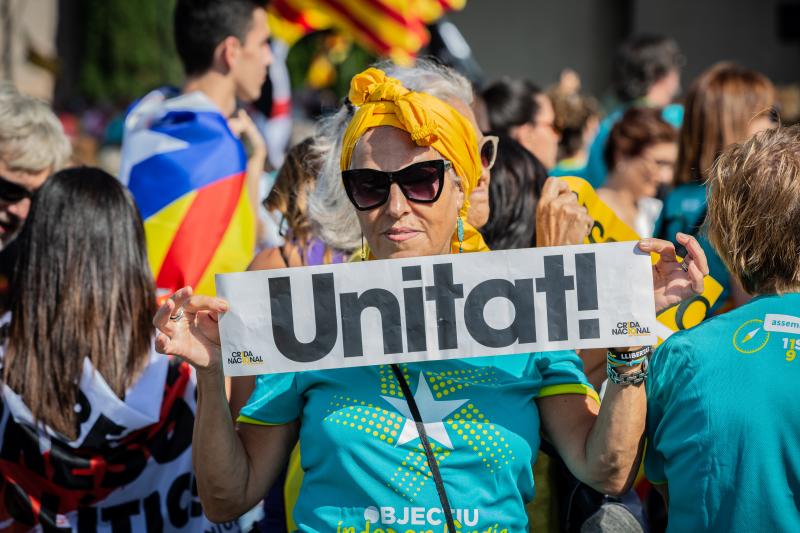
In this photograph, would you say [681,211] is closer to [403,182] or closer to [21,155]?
[403,182]

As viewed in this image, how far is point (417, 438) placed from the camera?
2.14 meters

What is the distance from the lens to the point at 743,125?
13.5ft

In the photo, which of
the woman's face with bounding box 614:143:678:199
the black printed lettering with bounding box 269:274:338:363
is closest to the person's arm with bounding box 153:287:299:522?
the black printed lettering with bounding box 269:274:338:363

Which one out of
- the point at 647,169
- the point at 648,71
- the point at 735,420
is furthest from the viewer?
the point at 648,71

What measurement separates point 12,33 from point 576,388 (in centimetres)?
935

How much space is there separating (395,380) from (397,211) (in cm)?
40

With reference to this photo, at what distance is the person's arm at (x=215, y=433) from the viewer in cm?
210

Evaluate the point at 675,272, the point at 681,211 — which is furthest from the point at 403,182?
the point at 681,211

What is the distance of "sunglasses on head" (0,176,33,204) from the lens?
3799 millimetres

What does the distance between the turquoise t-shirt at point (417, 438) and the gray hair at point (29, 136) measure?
6.94ft

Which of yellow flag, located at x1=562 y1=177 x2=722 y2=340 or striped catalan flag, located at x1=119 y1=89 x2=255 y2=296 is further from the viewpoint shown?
striped catalan flag, located at x1=119 y1=89 x2=255 y2=296

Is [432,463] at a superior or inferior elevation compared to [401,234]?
inferior

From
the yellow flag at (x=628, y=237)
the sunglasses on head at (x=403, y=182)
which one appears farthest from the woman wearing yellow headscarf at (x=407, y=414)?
the yellow flag at (x=628, y=237)

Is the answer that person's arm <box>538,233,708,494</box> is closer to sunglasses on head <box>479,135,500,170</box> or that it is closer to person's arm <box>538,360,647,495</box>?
person's arm <box>538,360,647,495</box>
